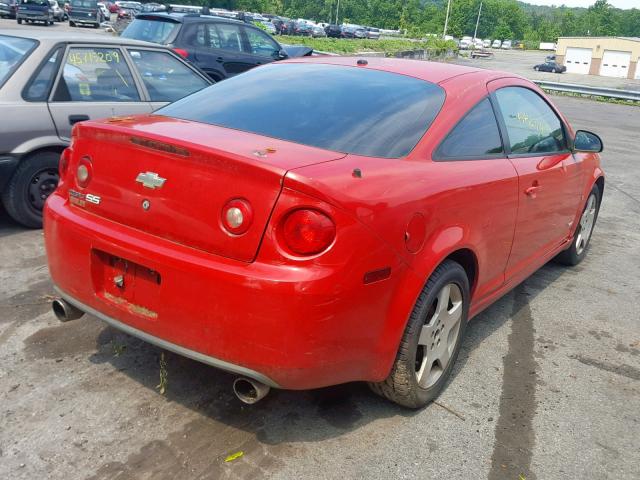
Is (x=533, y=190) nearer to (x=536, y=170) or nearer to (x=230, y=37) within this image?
(x=536, y=170)

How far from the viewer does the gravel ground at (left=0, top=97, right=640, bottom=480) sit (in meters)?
2.66

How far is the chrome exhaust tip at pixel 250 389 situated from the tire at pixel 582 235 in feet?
11.9

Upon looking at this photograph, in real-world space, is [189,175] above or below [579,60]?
above

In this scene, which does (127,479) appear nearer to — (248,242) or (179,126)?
(248,242)

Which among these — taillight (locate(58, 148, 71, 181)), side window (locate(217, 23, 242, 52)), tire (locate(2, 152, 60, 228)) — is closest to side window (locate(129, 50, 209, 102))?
tire (locate(2, 152, 60, 228))

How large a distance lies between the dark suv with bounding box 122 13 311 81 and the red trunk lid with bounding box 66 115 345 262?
25.6ft

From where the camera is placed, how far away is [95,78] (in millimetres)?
5680

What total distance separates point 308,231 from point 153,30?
30.8 ft

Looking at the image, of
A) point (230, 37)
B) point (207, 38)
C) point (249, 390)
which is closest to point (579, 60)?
point (230, 37)

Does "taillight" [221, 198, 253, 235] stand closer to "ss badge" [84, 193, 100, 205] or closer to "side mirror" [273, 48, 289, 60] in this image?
"ss badge" [84, 193, 100, 205]

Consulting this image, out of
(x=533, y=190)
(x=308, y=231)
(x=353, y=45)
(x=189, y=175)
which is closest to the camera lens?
(x=308, y=231)

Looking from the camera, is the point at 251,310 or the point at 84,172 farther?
the point at 84,172

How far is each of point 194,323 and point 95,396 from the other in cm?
87

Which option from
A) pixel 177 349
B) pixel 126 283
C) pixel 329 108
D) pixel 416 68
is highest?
pixel 416 68
